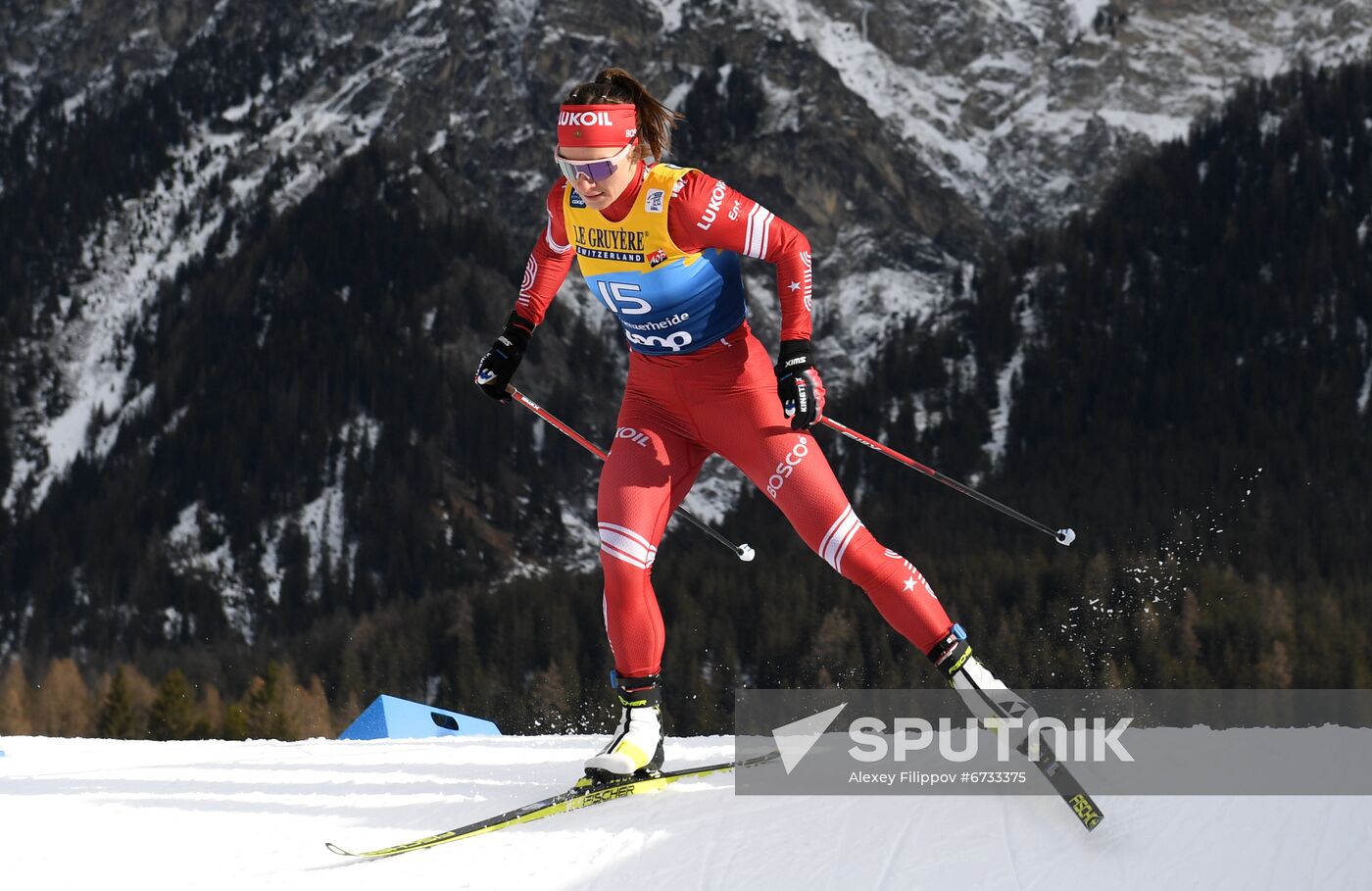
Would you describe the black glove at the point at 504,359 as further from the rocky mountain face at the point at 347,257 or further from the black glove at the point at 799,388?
the rocky mountain face at the point at 347,257

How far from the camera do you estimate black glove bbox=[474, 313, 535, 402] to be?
5539 millimetres

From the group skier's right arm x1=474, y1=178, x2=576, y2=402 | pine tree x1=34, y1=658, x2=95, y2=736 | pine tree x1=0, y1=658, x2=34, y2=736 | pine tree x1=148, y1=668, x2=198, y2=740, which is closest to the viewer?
skier's right arm x1=474, y1=178, x2=576, y2=402

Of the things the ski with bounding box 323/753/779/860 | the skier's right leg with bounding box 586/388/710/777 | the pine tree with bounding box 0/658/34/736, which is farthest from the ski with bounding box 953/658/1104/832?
the pine tree with bounding box 0/658/34/736

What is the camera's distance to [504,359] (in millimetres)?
5586

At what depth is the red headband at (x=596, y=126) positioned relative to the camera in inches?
193

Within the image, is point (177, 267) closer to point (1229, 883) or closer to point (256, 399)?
point (256, 399)

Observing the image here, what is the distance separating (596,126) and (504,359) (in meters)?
1.05

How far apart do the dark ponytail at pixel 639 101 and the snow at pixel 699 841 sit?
2.09 metres

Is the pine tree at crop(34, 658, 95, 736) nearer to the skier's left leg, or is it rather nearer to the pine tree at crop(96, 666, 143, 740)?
the pine tree at crop(96, 666, 143, 740)

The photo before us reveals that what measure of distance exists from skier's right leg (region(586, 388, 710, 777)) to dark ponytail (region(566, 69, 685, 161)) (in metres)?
0.84

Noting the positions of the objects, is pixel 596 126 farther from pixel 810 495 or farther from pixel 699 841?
pixel 699 841

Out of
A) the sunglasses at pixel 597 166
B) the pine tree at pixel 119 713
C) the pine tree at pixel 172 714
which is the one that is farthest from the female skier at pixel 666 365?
the pine tree at pixel 119 713

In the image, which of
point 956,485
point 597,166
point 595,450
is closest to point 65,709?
point 595,450

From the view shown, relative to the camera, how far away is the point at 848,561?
189 inches
